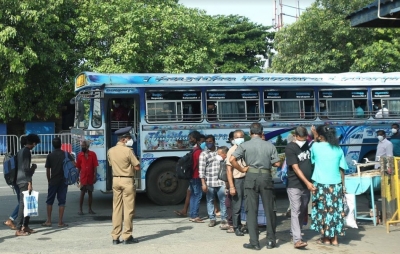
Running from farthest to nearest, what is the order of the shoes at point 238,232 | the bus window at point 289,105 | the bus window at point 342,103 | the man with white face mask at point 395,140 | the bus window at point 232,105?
the bus window at point 342,103, the bus window at point 289,105, the bus window at point 232,105, the man with white face mask at point 395,140, the shoes at point 238,232

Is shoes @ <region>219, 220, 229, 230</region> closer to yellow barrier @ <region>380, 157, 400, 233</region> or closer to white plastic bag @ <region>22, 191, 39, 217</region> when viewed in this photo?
yellow barrier @ <region>380, 157, 400, 233</region>

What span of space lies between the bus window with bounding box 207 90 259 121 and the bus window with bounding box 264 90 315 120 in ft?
1.10

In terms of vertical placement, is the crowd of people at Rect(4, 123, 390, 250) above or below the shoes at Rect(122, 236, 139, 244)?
above

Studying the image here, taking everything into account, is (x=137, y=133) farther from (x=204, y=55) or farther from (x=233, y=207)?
(x=204, y=55)

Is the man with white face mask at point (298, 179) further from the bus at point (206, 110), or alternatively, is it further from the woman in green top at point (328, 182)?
the bus at point (206, 110)

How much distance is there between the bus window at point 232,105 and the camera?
13.0 metres

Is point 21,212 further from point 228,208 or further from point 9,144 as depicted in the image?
point 9,144

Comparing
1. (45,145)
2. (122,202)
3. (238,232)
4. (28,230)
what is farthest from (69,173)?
(45,145)

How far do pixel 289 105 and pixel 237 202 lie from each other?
5.06 m

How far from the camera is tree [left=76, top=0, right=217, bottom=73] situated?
2459 cm

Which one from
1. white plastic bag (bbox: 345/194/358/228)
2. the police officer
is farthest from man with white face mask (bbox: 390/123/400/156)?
the police officer

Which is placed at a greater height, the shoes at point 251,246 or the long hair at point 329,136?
the long hair at point 329,136

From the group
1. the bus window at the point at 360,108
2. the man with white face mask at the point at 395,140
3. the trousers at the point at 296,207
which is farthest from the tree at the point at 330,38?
the trousers at the point at 296,207

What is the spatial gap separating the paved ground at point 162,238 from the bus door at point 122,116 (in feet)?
6.17
